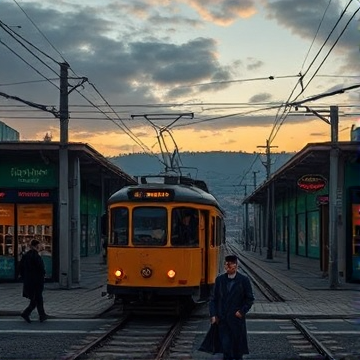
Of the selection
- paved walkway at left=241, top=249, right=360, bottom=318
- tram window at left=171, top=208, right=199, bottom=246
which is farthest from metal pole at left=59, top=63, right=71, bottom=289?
tram window at left=171, top=208, right=199, bottom=246

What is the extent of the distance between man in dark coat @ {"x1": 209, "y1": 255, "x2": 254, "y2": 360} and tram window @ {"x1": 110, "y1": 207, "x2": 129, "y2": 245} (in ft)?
24.2

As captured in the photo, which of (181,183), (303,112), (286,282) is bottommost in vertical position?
(286,282)

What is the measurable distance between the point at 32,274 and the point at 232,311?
7.99m

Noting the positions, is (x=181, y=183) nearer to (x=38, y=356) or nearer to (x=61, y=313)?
(x=61, y=313)

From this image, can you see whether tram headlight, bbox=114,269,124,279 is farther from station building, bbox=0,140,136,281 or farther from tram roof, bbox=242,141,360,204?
tram roof, bbox=242,141,360,204

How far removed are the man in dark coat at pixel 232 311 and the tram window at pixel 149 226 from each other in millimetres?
7092

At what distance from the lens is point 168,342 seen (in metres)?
13.5

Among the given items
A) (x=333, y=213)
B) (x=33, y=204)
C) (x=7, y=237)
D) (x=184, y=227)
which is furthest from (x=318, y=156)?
(x=184, y=227)

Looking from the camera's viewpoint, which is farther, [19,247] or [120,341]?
[19,247]

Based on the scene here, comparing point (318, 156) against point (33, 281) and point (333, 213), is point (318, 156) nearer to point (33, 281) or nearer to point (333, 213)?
point (333, 213)

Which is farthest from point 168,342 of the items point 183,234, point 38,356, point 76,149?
point 76,149

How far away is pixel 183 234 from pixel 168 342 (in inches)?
157

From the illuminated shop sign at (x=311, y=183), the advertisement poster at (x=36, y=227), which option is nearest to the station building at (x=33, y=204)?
the advertisement poster at (x=36, y=227)

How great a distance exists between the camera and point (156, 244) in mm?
16875
